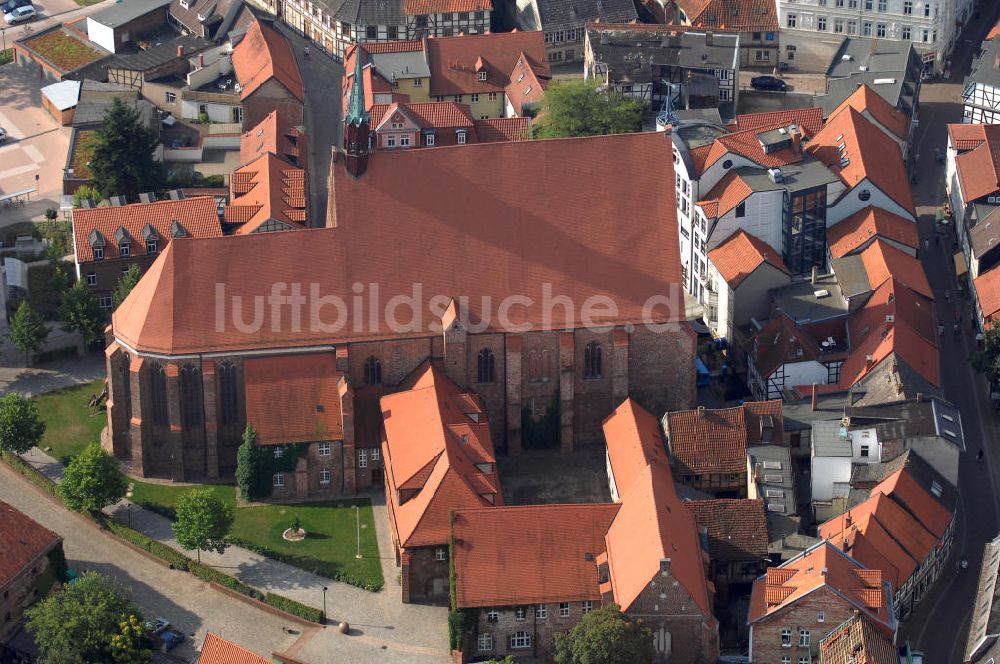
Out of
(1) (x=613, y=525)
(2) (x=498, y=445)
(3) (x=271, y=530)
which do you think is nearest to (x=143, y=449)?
(3) (x=271, y=530)

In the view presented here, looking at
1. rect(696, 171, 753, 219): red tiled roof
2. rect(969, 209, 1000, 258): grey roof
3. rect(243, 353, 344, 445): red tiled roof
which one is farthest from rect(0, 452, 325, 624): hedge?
rect(969, 209, 1000, 258): grey roof

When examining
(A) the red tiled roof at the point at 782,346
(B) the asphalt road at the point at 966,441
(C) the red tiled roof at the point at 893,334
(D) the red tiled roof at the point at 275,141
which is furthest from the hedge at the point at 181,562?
(C) the red tiled roof at the point at 893,334

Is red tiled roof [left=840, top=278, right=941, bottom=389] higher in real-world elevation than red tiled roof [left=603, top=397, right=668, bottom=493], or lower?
higher

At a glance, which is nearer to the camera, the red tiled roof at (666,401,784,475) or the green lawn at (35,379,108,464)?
the red tiled roof at (666,401,784,475)

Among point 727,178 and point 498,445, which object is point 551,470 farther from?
point 727,178

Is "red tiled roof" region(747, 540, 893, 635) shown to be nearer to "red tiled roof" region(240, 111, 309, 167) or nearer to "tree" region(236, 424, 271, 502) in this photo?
"tree" region(236, 424, 271, 502)

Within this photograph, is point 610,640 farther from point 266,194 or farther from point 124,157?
point 124,157

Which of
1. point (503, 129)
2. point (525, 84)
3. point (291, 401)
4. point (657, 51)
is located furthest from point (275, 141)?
point (291, 401)
